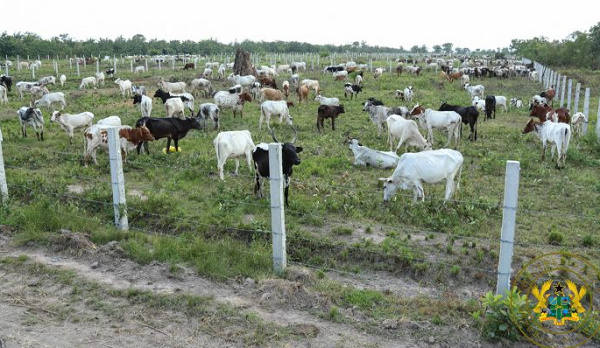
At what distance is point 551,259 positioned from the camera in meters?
7.16

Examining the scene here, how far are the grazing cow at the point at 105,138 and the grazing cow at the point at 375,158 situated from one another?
18.0 ft

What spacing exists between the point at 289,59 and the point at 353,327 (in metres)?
53.9

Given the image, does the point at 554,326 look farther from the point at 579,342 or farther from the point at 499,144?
the point at 499,144

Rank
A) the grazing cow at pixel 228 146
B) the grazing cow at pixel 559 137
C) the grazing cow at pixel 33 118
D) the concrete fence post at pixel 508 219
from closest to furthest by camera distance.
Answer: the concrete fence post at pixel 508 219, the grazing cow at pixel 228 146, the grazing cow at pixel 559 137, the grazing cow at pixel 33 118

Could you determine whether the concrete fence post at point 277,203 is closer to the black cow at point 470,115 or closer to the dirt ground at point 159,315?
the dirt ground at point 159,315

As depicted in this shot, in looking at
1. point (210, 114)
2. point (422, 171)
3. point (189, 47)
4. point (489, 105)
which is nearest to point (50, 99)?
point (210, 114)

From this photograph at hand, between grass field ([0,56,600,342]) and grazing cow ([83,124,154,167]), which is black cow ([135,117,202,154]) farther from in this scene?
grass field ([0,56,600,342])

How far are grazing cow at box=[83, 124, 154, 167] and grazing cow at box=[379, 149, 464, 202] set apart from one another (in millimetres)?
6898

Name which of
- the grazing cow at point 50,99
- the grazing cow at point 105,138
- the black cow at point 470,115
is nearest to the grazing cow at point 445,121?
the black cow at point 470,115

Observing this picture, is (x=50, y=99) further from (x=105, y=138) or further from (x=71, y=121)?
(x=105, y=138)

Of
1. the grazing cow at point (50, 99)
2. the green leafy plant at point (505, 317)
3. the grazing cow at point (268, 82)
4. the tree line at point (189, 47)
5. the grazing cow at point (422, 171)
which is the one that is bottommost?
the green leafy plant at point (505, 317)

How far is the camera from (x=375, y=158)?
12.3 metres

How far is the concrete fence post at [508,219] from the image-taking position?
4.92 meters

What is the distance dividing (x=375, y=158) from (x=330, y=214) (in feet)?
12.3
